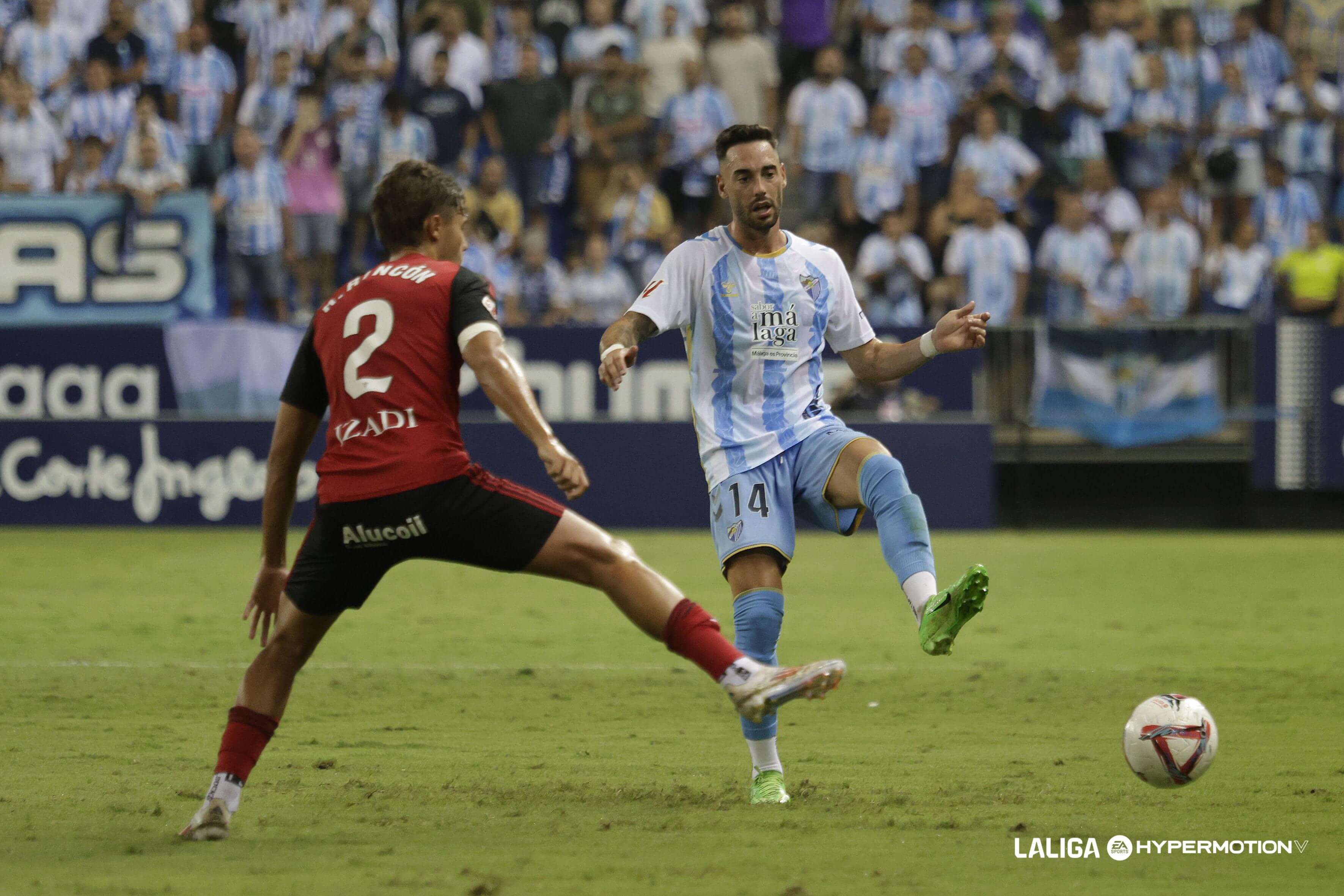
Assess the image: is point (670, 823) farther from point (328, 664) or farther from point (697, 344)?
point (328, 664)

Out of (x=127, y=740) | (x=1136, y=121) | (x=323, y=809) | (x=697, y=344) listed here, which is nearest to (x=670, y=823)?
(x=323, y=809)

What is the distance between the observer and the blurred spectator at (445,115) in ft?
60.8

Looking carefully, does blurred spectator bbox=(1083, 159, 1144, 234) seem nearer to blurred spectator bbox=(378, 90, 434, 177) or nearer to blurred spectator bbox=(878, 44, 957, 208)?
blurred spectator bbox=(878, 44, 957, 208)

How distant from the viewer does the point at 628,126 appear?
61.7 feet

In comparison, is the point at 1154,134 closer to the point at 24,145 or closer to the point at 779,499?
the point at 24,145

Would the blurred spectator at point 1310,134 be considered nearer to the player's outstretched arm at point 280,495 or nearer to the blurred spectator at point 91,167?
the blurred spectator at point 91,167

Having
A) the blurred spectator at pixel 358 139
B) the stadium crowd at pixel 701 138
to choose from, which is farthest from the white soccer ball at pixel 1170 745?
the blurred spectator at pixel 358 139

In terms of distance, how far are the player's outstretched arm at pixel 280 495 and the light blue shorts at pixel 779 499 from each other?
1.58 m

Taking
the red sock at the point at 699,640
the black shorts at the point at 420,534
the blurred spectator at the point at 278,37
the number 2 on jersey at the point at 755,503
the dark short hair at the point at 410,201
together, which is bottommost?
the red sock at the point at 699,640

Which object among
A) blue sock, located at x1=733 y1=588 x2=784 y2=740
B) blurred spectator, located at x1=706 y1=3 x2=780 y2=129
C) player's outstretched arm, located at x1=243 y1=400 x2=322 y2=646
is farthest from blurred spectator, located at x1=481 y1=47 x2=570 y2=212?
player's outstretched arm, located at x1=243 y1=400 x2=322 y2=646

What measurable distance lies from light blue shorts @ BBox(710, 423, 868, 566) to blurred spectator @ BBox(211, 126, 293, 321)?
12634mm

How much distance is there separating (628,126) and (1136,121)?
18.8 ft

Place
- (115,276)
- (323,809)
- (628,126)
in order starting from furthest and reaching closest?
(628,126), (115,276), (323,809)

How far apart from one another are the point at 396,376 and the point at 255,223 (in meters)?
13.4
